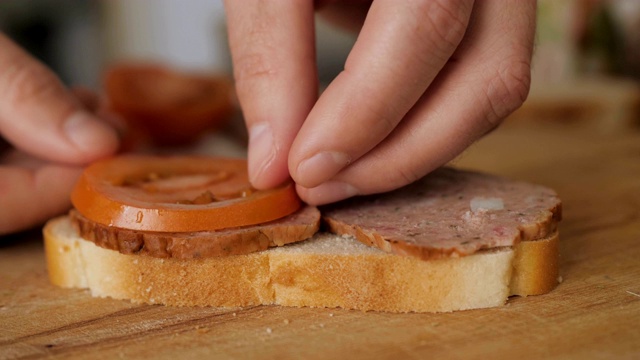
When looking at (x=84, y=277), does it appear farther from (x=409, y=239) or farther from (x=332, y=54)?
(x=332, y=54)

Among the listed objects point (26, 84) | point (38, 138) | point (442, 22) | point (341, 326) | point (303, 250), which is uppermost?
point (442, 22)

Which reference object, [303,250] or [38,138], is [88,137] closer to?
[38,138]

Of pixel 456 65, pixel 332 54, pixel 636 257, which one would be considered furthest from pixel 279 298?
pixel 332 54

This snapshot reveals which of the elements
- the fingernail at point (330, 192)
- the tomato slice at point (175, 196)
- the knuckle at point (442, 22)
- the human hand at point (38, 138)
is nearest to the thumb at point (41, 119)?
the human hand at point (38, 138)

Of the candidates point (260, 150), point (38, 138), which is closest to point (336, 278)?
point (260, 150)

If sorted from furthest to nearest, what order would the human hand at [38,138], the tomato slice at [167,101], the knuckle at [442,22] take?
the tomato slice at [167,101], the human hand at [38,138], the knuckle at [442,22]

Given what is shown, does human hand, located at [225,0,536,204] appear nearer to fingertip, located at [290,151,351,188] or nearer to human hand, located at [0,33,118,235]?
fingertip, located at [290,151,351,188]

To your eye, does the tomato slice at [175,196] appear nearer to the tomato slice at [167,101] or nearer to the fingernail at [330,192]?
the fingernail at [330,192]
